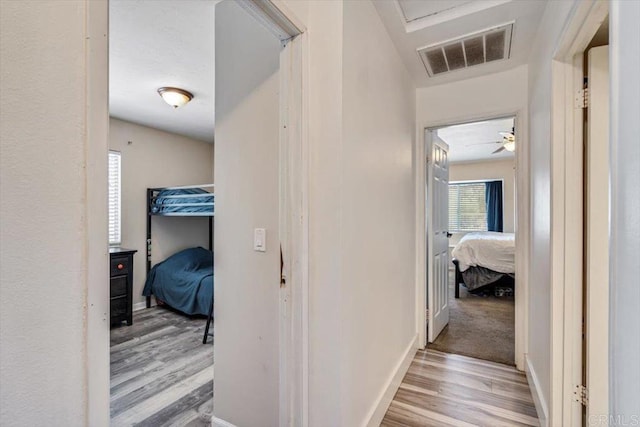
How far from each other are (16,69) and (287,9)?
992 millimetres

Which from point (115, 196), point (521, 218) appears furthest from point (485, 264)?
point (115, 196)

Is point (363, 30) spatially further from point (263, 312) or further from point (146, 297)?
point (146, 297)

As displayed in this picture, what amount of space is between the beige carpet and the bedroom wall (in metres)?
3.64

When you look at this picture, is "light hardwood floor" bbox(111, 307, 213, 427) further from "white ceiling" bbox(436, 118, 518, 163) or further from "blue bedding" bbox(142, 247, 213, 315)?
"white ceiling" bbox(436, 118, 518, 163)

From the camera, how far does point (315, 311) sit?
1.36m

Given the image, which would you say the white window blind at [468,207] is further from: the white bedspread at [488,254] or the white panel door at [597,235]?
the white panel door at [597,235]

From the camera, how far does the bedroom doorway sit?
9.39 ft

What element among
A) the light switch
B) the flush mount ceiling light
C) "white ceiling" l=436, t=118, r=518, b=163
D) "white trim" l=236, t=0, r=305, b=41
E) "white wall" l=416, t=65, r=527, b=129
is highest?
"white ceiling" l=436, t=118, r=518, b=163

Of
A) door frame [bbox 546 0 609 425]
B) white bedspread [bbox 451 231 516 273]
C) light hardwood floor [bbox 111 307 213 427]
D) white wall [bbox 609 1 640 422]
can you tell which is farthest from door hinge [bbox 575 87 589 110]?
white bedspread [bbox 451 231 516 273]

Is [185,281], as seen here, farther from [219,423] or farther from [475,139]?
[475,139]

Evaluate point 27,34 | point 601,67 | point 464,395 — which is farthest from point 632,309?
point 464,395

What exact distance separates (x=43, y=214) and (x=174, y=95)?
277cm

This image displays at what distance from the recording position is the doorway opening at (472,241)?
2.88m

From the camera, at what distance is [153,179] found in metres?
4.23
